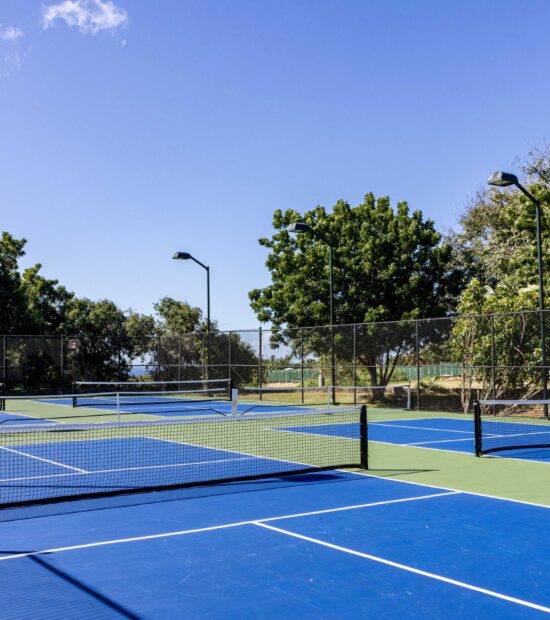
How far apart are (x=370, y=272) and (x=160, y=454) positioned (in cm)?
1851

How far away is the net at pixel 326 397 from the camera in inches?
1025

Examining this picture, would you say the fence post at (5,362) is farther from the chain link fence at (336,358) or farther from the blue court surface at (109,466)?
the blue court surface at (109,466)

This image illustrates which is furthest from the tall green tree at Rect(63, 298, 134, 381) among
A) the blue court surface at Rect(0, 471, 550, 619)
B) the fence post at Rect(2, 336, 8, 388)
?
the blue court surface at Rect(0, 471, 550, 619)

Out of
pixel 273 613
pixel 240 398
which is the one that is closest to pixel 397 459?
pixel 273 613

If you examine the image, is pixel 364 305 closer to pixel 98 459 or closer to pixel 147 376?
pixel 147 376

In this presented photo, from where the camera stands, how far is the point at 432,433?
17156 mm

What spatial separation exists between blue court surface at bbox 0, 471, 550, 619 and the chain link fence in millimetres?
12758

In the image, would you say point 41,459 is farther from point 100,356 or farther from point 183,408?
point 100,356

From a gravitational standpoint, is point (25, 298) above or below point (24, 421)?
above

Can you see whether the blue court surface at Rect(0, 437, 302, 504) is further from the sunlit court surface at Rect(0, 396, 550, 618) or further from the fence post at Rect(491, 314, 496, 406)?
the fence post at Rect(491, 314, 496, 406)

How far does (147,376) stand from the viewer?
3788 cm

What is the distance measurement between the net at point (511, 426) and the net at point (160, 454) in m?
2.29

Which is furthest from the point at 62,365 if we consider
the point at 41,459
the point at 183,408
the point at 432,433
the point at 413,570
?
the point at 413,570

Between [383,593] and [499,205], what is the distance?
33.3 m
